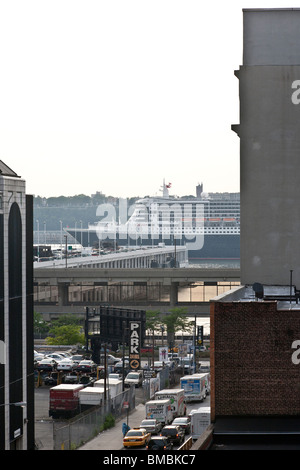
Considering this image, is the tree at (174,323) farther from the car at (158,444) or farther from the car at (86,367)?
the car at (158,444)

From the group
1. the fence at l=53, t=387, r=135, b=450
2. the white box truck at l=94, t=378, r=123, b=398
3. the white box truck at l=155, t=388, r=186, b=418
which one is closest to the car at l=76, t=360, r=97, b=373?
the white box truck at l=94, t=378, r=123, b=398

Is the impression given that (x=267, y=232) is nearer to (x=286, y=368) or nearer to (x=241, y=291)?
(x=241, y=291)

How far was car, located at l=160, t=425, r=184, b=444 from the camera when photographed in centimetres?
4058

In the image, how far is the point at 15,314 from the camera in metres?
34.7

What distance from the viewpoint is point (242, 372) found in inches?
822

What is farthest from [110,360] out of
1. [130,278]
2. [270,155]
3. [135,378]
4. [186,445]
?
[270,155]

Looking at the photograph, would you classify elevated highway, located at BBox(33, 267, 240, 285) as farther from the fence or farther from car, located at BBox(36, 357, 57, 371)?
the fence

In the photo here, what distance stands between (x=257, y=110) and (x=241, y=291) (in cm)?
517

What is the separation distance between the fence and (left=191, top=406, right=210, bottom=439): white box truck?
190 inches

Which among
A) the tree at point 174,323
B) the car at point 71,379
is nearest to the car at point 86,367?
the car at point 71,379

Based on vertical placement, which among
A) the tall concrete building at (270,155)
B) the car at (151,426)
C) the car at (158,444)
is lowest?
the car at (151,426)

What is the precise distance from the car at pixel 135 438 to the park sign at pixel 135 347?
21.9 meters

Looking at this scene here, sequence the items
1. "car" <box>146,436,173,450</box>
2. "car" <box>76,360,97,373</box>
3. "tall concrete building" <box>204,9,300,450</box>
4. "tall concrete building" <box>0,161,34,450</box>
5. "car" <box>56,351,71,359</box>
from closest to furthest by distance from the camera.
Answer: "tall concrete building" <box>204,9,300,450</box> → "tall concrete building" <box>0,161,34,450</box> → "car" <box>146,436,173,450</box> → "car" <box>76,360,97,373</box> → "car" <box>56,351,71,359</box>

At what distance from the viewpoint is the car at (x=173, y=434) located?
1597 inches
